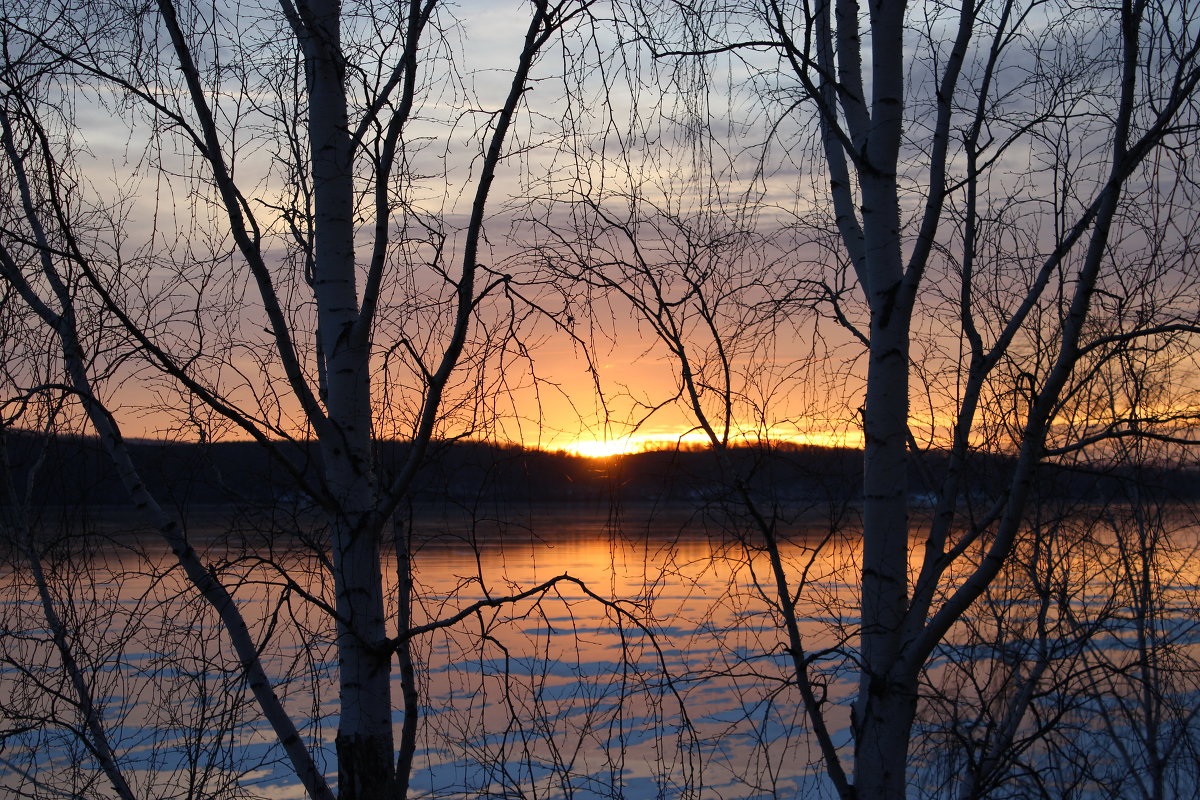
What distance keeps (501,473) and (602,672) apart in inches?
205

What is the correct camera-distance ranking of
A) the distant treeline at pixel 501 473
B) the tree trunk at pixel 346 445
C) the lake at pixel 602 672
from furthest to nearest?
the lake at pixel 602 672 < the distant treeline at pixel 501 473 < the tree trunk at pixel 346 445

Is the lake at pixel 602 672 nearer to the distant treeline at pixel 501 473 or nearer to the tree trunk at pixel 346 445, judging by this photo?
the distant treeline at pixel 501 473

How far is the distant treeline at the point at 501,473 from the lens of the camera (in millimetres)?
→ 3256

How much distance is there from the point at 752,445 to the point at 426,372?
140 centimetres

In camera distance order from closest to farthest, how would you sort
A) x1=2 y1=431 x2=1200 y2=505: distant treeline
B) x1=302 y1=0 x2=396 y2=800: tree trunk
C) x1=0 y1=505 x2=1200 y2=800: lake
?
x1=302 y1=0 x2=396 y2=800: tree trunk → x1=2 y1=431 x2=1200 y2=505: distant treeline → x1=0 y1=505 x2=1200 y2=800: lake

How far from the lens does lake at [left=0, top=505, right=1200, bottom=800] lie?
338cm

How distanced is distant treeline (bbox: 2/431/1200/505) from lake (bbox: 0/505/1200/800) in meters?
0.12

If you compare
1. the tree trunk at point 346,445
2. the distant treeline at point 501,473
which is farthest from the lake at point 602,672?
the tree trunk at point 346,445

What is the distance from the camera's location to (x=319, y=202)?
3.24 metres

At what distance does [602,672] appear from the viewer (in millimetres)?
8102

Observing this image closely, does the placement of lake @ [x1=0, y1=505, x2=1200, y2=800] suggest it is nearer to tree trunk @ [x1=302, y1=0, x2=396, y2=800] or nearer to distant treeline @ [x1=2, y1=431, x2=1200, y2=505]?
distant treeline @ [x1=2, y1=431, x2=1200, y2=505]

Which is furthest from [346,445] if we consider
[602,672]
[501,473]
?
[602,672]

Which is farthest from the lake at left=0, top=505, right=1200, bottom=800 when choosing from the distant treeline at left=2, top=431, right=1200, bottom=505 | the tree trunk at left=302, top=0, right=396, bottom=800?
the tree trunk at left=302, top=0, right=396, bottom=800

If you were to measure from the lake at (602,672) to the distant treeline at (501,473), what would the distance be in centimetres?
12
